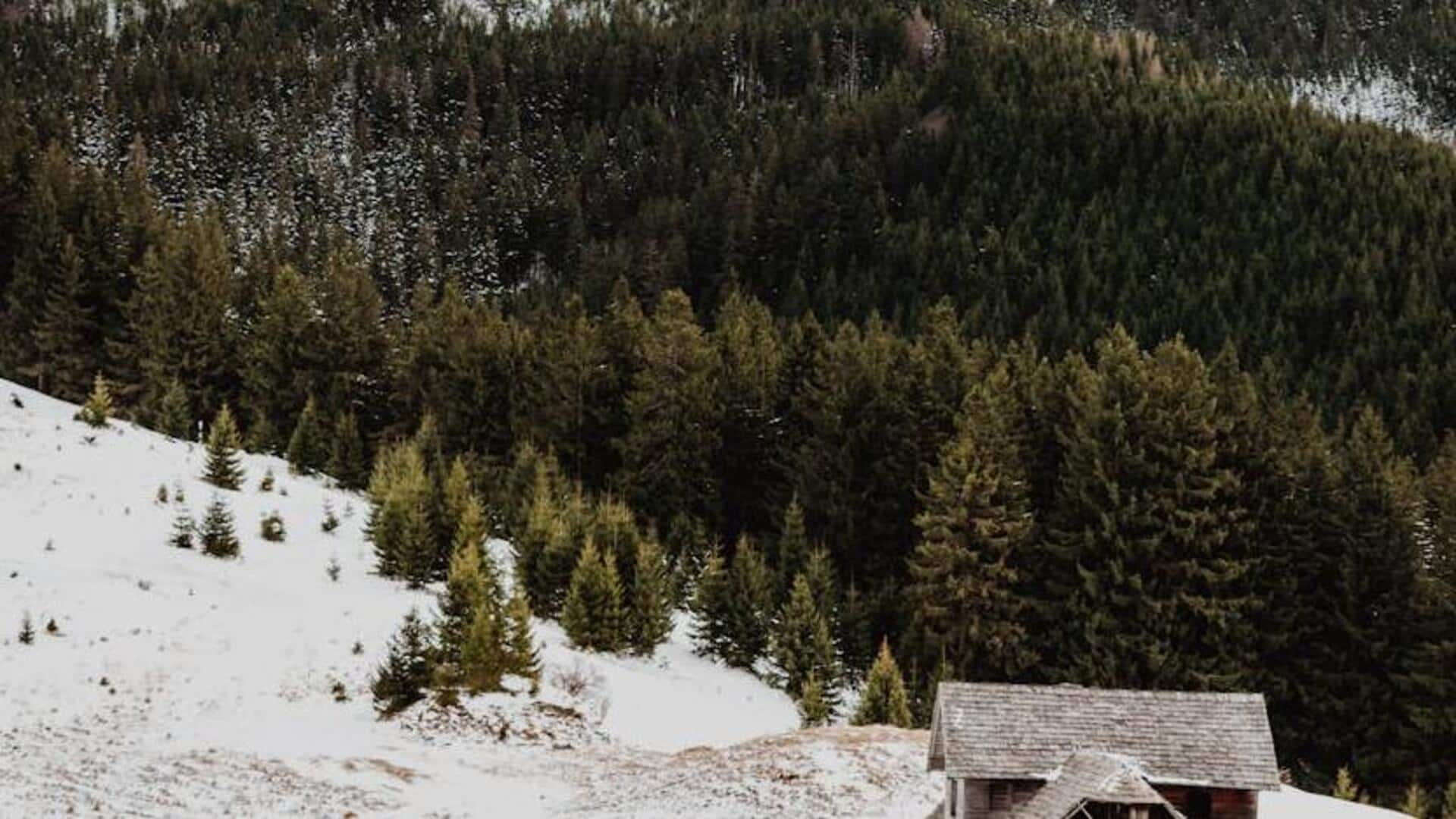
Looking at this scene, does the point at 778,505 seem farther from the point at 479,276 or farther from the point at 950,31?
the point at 950,31

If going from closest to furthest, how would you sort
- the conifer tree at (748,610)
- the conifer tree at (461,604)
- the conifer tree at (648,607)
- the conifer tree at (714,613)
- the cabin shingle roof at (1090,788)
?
1. the cabin shingle roof at (1090,788)
2. the conifer tree at (461,604)
3. the conifer tree at (648,607)
4. the conifer tree at (748,610)
5. the conifer tree at (714,613)

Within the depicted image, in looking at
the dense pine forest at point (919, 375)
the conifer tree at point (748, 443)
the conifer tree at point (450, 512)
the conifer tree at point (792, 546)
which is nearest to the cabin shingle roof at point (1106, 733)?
the dense pine forest at point (919, 375)

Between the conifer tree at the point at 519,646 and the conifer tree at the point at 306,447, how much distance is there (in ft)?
75.7

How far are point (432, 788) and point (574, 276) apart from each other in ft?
375

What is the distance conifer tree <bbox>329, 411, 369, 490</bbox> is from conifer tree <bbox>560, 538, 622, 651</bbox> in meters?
17.9

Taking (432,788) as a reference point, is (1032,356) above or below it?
above

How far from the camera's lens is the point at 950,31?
18250 centimetres

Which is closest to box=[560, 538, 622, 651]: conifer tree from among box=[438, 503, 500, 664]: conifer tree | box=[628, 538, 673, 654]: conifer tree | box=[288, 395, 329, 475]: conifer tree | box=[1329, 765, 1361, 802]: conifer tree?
box=[628, 538, 673, 654]: conifer tree

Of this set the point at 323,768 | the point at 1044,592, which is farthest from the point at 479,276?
the point at 323,768

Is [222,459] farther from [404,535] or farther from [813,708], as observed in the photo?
[813,708]

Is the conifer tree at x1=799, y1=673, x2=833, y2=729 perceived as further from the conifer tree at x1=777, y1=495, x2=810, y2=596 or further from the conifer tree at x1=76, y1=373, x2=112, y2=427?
the conifer tree at x1=76, y1=373, x2=112, y2=427

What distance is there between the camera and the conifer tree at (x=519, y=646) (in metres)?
38.4

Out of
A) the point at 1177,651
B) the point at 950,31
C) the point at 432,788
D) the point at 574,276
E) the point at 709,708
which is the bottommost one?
the point at 432,788

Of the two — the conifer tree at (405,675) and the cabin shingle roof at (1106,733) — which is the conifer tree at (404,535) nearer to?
the conifer tree at (405,675)
